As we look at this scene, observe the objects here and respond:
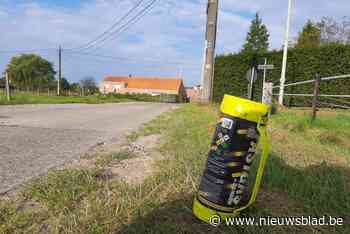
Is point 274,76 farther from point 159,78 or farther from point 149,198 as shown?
point 159,78

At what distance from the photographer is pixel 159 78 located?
176 ft

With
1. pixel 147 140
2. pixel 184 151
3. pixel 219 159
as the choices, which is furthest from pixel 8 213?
pixel 147 140

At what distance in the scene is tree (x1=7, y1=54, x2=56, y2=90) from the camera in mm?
43438

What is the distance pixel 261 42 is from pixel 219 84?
26586mm

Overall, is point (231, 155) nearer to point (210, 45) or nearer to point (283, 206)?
point (283, 206)

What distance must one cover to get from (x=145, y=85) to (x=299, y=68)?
44400 mm

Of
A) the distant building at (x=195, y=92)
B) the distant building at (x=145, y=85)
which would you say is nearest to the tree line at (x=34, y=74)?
the distant building at (x=145, y=85)

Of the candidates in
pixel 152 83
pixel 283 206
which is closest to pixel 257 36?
pixel 152 83

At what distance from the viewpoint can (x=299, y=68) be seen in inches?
388
